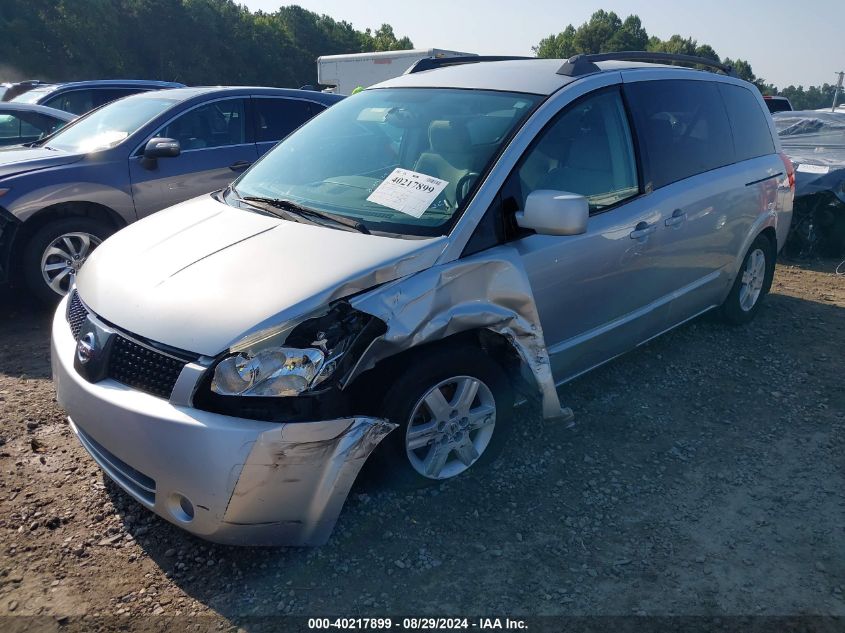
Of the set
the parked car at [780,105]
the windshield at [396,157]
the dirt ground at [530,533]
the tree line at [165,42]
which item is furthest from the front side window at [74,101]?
the tree line at [165,42]

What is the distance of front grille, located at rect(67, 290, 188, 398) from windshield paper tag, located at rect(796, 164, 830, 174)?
7.74m

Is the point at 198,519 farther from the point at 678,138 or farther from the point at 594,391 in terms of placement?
the point at 678,138

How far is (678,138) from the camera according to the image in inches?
159

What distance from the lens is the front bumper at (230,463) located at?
2236mm

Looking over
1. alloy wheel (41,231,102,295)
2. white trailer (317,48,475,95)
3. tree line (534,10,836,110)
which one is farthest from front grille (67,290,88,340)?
tree line (534,10,836,110)

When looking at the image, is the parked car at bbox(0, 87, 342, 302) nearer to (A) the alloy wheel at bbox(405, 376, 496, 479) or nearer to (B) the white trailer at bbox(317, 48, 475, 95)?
(A) the alloy wheel at bbox(405, 376, 496, 479)

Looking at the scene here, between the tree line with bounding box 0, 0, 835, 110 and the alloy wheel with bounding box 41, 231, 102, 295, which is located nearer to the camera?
the alloy wheel with bounding box 41, 231, 102, 295

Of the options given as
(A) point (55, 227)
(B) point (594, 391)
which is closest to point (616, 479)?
(B) point (594, 391)

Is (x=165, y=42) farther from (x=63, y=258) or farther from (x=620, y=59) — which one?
(x=620, y=59)

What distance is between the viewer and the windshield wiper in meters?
2.93

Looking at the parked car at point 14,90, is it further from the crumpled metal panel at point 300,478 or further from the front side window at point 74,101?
the crumpled metal panel at point 300,478

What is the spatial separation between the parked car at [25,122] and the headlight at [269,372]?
649cm

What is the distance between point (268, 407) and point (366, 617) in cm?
81

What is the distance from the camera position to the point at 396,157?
11.1ft
